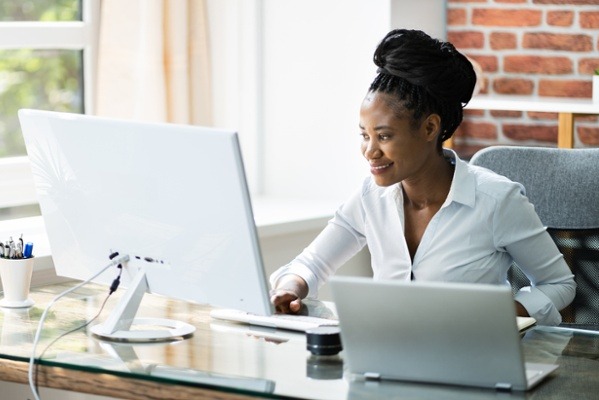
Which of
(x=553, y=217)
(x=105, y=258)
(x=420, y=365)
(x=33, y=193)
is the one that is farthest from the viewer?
(x=33, y=193)

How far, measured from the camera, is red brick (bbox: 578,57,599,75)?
365 centimetres

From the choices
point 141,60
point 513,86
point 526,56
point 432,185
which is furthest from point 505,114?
point 432,185

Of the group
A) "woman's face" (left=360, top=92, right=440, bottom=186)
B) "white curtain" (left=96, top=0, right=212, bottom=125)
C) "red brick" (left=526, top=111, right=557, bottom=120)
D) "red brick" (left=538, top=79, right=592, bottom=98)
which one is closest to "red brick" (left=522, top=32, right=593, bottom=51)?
"red brick" (left=538, top=79, right=592, bottom=98)

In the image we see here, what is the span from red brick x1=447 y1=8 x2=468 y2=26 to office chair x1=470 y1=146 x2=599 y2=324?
4.57ft

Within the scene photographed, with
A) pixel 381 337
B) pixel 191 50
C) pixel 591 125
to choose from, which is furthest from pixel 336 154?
pixel 381 337

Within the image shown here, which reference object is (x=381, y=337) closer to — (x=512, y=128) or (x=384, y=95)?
(x=384, y=95)

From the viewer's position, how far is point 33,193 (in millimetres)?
3438

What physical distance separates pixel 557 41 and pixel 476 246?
1525 millimetres

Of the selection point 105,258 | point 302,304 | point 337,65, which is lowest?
point 302,304

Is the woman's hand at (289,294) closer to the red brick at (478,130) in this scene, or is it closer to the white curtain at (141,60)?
the white curtain at (141,60)

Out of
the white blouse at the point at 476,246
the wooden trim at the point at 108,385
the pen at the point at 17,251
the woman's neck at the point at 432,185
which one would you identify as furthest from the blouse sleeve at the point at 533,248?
the pen at the point at 17,251

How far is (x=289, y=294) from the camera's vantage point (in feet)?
7.49

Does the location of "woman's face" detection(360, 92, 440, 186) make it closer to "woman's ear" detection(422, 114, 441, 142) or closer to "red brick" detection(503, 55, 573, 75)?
"woman's ear" detection(422, 114, 441, 142)

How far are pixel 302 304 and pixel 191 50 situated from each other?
154cm
